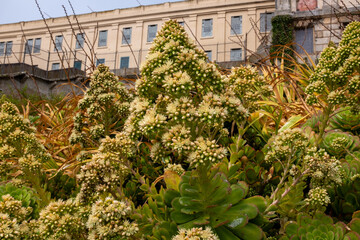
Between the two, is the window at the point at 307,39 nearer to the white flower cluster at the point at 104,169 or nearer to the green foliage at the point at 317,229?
the green foliage at the point at 317,229

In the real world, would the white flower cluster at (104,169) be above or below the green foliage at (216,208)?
above

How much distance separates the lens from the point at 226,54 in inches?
1361

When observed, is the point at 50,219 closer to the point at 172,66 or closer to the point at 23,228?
the point at 23,228

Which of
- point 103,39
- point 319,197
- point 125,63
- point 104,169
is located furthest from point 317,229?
point 103,39

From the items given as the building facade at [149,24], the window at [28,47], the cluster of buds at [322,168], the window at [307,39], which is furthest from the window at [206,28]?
the cluster of buds at [322,168]

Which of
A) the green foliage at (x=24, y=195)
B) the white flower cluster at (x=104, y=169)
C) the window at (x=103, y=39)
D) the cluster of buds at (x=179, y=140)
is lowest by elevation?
the green foliage at (x=24, y=195)

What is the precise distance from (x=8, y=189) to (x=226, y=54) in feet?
112

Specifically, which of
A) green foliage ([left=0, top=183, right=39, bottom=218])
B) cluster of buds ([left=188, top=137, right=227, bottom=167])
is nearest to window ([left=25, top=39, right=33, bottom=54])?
green foliage ([left=0, top=183, right=39, bottom=218])

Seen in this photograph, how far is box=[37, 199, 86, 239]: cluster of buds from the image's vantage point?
3.62ft

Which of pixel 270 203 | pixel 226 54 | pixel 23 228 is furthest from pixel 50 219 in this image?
pixel 226 54

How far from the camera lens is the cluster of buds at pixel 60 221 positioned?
1104mm

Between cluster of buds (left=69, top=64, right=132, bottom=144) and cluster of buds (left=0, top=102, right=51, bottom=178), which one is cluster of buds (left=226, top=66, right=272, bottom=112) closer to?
cluster of buds (left=69, top=64, right=132, bottom=144)

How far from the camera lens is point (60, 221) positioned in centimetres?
111

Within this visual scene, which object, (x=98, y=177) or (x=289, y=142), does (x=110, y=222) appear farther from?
(x=289, y=142)
